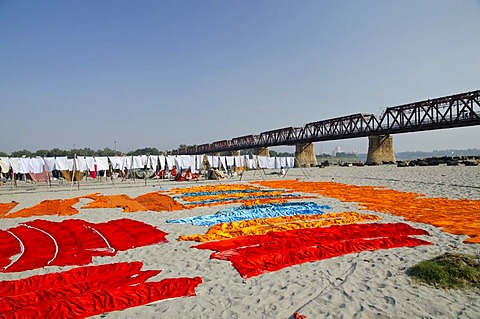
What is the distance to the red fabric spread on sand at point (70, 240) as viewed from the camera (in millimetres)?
6012

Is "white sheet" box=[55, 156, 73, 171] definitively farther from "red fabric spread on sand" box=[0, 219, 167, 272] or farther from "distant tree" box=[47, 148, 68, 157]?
"distant tree" box=[47, 148, 68, 157]

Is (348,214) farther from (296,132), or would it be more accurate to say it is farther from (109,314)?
(296,132)

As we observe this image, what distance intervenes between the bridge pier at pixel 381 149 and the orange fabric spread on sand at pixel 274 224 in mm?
39249

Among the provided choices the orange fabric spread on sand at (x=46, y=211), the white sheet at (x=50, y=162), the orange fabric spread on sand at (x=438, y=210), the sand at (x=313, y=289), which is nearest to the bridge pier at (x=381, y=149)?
the orange fabric spread on sand at (x=438, y=210)

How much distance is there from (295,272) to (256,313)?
5.07ft

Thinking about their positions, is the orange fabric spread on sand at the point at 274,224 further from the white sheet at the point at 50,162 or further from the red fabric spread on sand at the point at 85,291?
the white sheet at the point at 50,162

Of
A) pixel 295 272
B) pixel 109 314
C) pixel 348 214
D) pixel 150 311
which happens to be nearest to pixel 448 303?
pixel 295 272

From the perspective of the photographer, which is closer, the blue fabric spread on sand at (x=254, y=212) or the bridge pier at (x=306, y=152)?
the blue fabric spread on sand at (x=254, y=212)

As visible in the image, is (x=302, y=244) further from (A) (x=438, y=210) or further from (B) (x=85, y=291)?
(A) (x=438, y=210)

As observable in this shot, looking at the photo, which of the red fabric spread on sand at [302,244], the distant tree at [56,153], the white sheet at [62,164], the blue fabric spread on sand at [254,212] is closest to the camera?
the red fabric spread on sand at [302,244]

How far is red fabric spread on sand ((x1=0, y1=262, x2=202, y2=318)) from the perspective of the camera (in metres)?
3.97

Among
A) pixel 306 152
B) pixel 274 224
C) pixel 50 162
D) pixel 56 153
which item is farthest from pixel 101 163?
pixel 56 153

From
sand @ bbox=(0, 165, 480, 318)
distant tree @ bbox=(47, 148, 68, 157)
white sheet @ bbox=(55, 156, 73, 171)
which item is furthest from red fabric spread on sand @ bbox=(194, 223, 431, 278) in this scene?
distant tree @ bbox=(47, 148, 68, 157)

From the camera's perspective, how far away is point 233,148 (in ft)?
275
